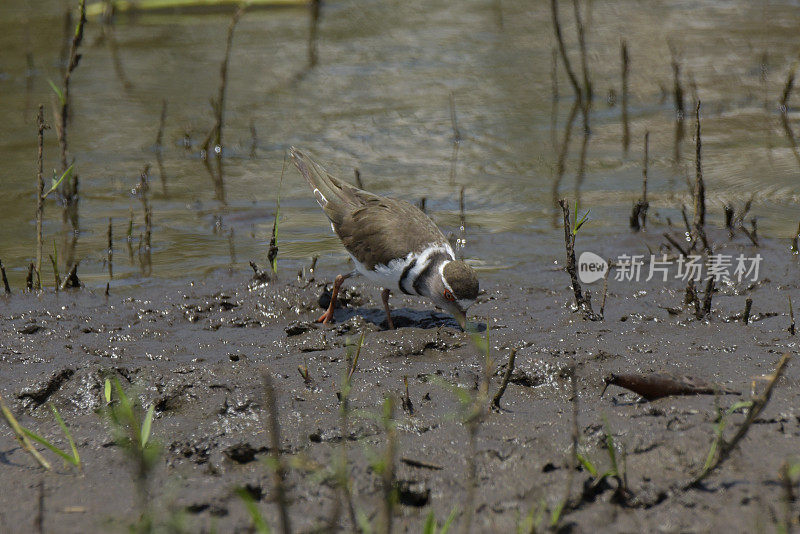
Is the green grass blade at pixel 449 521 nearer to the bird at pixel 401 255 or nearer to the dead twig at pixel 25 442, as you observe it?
the dead twig at pixel 25 442

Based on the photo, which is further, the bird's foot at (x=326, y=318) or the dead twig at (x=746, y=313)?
the bird's foot at (x=326, y=318)

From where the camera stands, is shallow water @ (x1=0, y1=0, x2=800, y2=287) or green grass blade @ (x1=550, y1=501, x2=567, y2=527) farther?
shallow water @ (x1=0, y1=0, x2=800, y2=287)

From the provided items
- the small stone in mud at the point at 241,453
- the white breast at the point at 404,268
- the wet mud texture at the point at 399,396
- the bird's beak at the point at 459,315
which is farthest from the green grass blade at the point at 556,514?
the white breast at the point at 404,268

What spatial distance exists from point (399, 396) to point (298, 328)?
1608mm

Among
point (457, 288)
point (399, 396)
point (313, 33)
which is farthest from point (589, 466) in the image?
point (313, 33)

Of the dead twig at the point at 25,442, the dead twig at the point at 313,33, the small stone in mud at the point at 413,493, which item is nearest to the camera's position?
the small stone in mud at the point at 413,493

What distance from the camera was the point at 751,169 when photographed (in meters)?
9.93

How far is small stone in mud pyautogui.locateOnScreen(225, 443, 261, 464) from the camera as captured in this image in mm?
4297

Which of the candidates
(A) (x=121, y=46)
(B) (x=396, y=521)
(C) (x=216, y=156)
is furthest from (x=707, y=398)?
(A) (x=121, y=46)

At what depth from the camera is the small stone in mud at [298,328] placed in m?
6.27

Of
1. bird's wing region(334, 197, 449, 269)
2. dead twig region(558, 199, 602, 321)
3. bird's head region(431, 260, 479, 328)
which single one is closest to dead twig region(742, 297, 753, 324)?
dead twig region(558, 199, 602, 321)

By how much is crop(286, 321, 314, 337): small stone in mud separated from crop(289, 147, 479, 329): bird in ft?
0.51

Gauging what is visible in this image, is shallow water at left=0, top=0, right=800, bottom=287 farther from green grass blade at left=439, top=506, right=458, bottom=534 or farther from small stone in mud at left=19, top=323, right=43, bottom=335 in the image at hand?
green grass blade at left=439, top=506, right=458, bottom=534

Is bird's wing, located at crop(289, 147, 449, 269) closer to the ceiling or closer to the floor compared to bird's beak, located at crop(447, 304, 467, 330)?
closer to the ceiling
